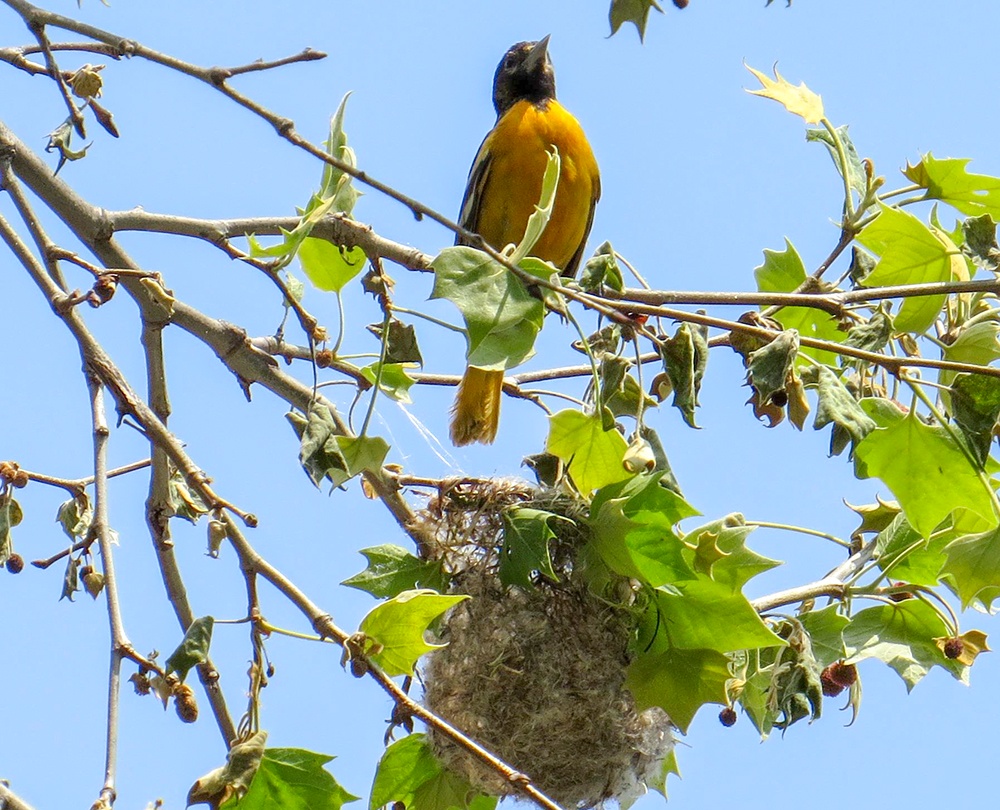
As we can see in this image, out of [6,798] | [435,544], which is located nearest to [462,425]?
[435,544]

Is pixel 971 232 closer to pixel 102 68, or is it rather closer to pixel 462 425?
pixel 102 68

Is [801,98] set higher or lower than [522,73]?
lower

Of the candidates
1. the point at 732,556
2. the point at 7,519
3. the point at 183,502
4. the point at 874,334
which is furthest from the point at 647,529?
the point at 7,519

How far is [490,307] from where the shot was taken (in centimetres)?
167

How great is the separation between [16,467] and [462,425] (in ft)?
5.05

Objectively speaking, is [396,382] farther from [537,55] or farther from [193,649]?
[537,55]

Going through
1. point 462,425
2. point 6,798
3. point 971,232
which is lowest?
point 6,798

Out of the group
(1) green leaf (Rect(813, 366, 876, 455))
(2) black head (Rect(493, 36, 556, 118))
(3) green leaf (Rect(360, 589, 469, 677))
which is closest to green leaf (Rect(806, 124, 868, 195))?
(1) green leaf (Rect(813, 366, 876, 455))

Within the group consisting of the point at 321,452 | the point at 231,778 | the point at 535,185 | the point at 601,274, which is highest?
the point at 535,185

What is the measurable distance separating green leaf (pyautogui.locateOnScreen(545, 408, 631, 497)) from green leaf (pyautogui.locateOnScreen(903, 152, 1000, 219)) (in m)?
0.72

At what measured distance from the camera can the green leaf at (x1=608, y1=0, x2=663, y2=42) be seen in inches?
49.0

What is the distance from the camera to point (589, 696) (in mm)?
2318

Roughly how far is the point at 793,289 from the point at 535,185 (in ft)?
6.20

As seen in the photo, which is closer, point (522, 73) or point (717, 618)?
point (717, 618)
